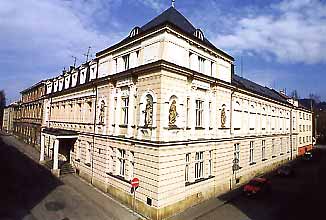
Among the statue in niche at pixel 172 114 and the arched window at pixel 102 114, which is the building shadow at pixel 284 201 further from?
the arched window at pixel 102 114

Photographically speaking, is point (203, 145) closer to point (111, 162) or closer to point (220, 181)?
point (220, 181)

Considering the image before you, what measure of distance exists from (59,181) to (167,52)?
55.5 feet

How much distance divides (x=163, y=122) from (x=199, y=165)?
606cm

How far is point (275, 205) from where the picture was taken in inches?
851

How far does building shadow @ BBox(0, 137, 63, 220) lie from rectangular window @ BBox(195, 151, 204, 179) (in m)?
10.7

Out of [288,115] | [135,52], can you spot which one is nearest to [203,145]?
[135,52]

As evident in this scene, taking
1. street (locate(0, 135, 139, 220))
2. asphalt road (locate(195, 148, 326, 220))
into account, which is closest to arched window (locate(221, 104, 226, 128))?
asphalt road (locate(195, 148, 326, 220))

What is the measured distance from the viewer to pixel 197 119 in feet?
71.1

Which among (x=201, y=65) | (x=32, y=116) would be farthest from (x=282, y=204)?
(x=32, y=116)

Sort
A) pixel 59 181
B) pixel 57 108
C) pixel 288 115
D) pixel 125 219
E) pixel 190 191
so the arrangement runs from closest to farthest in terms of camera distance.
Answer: pixel 125 219 → pixel 190 191 → pixel 59 181 → pixel 57 108 → pixel 288 115

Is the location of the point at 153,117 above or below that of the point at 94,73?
below

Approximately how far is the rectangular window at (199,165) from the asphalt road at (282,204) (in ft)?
9.41

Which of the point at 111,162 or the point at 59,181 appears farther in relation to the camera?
the point at 59,181

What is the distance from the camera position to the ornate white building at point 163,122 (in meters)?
18.1
